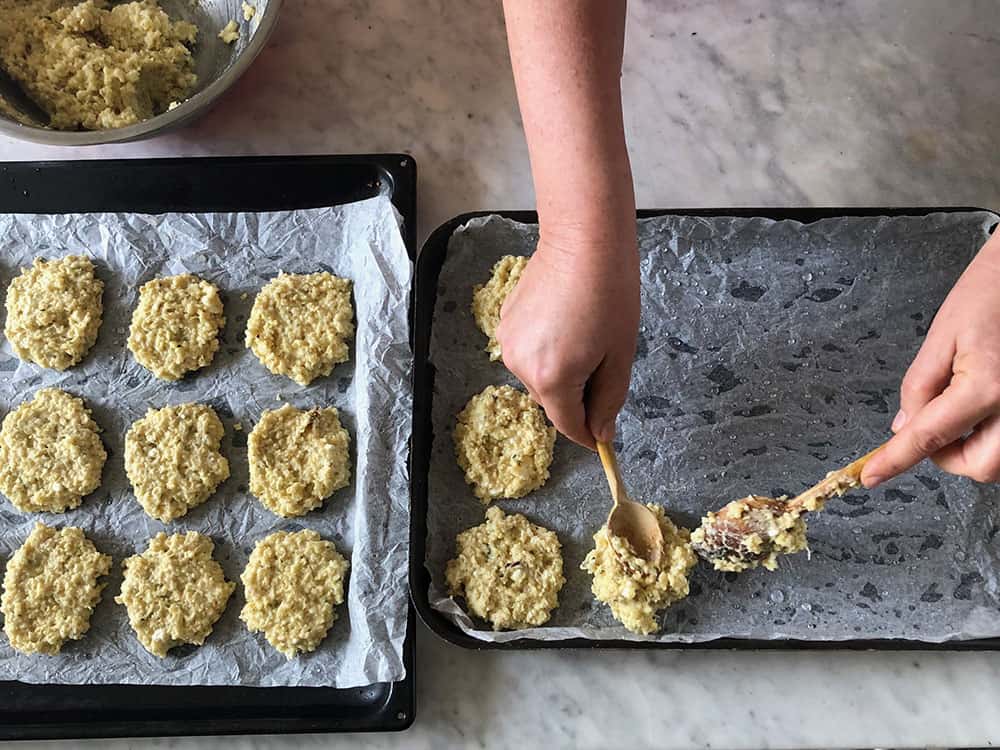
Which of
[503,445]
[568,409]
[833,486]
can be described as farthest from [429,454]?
[833,486]

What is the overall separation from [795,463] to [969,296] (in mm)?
356

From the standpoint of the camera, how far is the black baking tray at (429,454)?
1.11 meters

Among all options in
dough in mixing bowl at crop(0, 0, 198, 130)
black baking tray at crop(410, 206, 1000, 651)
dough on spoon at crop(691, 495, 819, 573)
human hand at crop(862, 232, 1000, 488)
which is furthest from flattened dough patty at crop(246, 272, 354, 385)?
human hand at crop(862, 232, 1000, 488)

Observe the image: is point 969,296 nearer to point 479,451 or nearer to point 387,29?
point 479,451

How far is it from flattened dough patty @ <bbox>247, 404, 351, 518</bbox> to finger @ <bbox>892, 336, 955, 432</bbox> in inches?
28.7

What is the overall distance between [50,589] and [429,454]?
551mm

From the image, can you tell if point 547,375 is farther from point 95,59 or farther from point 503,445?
point 95,59

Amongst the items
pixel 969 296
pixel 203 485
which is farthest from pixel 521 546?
pixel 969 296

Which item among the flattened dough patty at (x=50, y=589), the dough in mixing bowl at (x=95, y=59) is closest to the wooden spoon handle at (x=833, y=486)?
the flattened dough patty at (x=50, y=589)

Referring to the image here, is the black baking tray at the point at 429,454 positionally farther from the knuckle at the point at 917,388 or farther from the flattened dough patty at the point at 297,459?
the knuckle at the point at 917,388

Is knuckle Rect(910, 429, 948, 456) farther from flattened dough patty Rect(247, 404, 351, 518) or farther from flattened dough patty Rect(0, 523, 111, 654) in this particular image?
flattened dough patty Rect(0, 523, 111, 654)

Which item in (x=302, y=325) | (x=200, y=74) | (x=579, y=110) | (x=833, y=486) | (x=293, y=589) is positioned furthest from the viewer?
(x=200, y=74)

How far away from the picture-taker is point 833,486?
1.08 m

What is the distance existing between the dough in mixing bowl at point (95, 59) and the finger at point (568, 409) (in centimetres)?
84
